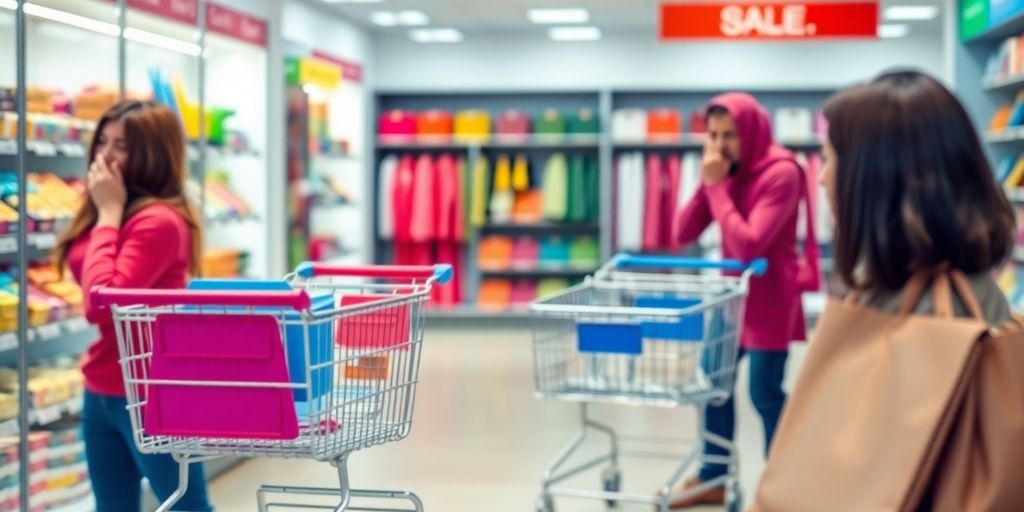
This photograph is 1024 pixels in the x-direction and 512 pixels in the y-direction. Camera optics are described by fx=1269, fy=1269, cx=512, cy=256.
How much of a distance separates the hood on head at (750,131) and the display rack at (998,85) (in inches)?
146

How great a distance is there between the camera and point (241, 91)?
7379 millimetres

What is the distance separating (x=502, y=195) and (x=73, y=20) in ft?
23.2

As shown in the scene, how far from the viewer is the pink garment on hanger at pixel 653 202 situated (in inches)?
454

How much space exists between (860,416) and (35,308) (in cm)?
356

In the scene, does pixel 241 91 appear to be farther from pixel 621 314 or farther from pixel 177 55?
pixel 621 314

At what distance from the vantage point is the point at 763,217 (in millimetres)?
4449

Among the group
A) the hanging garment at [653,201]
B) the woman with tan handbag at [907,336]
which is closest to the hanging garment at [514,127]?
the hanging garment at [653,201]

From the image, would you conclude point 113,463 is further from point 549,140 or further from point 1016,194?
point 549,140

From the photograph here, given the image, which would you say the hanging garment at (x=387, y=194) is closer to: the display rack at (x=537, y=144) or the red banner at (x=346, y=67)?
the display rack at (x=537, y=144)

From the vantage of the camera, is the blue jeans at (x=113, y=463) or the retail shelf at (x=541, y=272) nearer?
the blue jeans at (x=113, y=463)

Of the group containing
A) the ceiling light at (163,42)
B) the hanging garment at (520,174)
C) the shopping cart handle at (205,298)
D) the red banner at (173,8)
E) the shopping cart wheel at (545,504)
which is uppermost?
the red banner at (173,8)

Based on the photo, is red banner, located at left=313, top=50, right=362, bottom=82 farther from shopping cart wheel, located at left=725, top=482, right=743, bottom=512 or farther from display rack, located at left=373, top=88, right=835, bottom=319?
shopping cart wheel, located at left=725, top=482, right=743, bottom=512

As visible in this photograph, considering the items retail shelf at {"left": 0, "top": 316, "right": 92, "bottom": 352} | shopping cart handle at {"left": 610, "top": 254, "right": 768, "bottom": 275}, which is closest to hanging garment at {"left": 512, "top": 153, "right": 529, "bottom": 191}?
retail shelf at {"left": 0, "top": 316, "right": 92, "bottom": 352}

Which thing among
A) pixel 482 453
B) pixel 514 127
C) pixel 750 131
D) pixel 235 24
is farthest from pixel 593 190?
pixel 750 131
